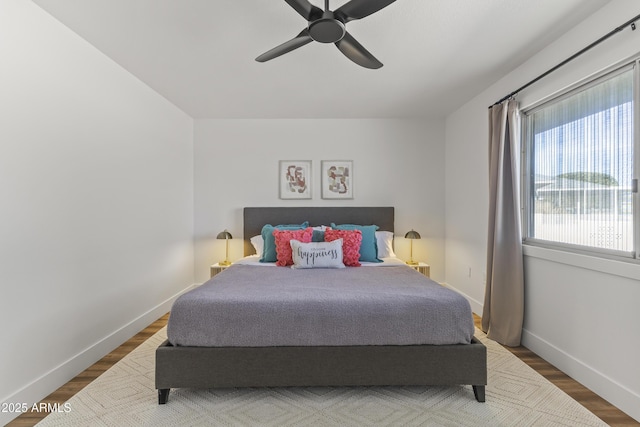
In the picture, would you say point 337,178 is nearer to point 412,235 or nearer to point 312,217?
point 312,217

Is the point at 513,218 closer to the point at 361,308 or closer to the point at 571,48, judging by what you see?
the point at 571,48

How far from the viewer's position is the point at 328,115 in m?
4.48

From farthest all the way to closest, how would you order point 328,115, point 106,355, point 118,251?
point 328,115, point 118,251, point 106,355

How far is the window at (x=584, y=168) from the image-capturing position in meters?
2.09

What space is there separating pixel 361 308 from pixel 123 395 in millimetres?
1636

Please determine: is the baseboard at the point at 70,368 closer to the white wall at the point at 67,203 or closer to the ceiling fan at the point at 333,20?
the white wall at the point at 67,203

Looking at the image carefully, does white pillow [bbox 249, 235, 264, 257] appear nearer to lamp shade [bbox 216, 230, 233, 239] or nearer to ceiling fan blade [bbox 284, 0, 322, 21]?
lamp shade [bbox 216, 230, 233, 239]

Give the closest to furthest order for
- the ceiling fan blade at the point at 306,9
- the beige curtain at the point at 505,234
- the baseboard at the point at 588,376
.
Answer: the ceiling fan blade at the point at 306,9, the baseboard at the point at 588,376, the beige curtain at the point at 505,234

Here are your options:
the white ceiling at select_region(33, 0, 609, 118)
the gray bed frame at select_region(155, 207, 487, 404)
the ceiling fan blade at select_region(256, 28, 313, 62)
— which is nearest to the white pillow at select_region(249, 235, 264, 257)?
the white ceiling at select_region(33, 0, 609, 118)

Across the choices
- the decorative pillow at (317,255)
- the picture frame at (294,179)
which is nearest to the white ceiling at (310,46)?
the picture frame at (294,179)

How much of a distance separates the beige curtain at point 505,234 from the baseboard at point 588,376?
0.18m

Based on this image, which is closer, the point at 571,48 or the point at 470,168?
the point at 571,48

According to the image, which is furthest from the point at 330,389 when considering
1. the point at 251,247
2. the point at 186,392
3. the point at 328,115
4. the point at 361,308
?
the point at 328,115

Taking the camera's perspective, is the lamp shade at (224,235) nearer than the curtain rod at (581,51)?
No
